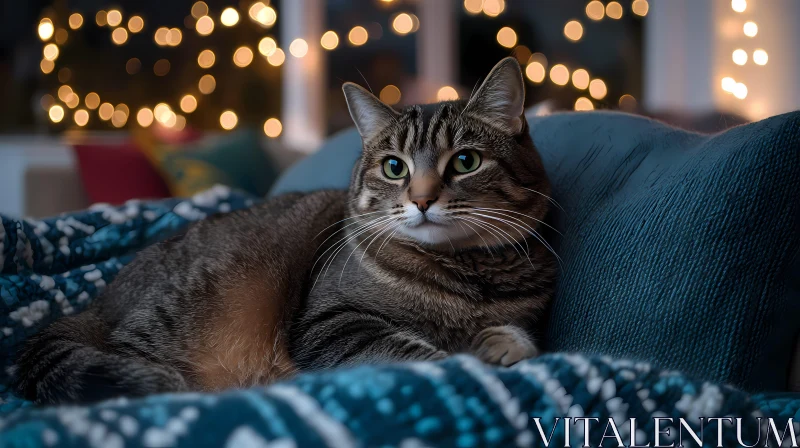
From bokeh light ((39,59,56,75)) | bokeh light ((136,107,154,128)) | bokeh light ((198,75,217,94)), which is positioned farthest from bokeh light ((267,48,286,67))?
bokeh light ((39,59,56,75))

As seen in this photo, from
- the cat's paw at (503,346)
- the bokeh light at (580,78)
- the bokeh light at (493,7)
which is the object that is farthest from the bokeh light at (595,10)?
the cat's paw at (503,346)

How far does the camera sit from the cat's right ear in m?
1.31

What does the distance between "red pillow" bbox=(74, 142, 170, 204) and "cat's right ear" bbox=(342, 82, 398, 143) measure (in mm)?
1875

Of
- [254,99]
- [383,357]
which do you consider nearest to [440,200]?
[383,357]

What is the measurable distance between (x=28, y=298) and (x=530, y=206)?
0.97m

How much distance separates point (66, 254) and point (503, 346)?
1.00 metres

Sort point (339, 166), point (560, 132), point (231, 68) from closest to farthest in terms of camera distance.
→ point (560, 132) < point (339, 166) < point (231, 68)

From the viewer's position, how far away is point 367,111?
4.39 ft

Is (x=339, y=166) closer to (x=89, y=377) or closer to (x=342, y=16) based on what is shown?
(x=89, y=377)

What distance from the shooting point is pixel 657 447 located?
72 cm

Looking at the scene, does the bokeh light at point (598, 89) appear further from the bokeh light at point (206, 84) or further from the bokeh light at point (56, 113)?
the bokeh light at point (56, 113)

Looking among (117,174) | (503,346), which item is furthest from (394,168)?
(117,174)

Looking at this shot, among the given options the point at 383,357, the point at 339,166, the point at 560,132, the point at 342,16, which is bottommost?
the point at 383,357

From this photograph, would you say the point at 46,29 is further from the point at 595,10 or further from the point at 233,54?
the point at 595,10
